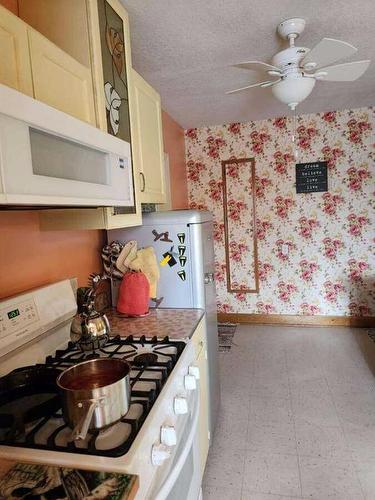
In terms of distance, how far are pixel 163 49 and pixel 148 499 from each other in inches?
87.4

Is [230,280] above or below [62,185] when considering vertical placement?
below

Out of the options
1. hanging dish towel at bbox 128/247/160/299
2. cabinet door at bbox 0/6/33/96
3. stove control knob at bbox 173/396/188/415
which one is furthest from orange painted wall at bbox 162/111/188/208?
stove control knob at bbox 173/396/188/415

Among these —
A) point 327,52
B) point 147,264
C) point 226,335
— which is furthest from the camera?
point 226,335

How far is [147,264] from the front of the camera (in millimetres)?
1895

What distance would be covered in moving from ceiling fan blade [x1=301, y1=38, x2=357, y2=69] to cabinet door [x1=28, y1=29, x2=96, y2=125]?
109cm

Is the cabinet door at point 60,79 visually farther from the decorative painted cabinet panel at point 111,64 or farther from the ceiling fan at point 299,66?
the ceiling fan at point 299,66

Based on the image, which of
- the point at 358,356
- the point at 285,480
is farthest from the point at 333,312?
the point at 285,480

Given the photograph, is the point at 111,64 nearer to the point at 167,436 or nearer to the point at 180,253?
the point at 180,253

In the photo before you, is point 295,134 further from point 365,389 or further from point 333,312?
point 365,389

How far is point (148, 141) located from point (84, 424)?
5.00ft

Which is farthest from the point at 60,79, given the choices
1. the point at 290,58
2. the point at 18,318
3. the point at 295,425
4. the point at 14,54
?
the point at 295,425

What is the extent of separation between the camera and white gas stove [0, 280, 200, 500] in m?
0.78

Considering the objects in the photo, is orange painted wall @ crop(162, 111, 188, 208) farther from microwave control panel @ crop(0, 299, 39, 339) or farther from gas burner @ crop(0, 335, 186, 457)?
gas burner @ crop(0, 335, 186, 457)

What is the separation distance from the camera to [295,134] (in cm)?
385
